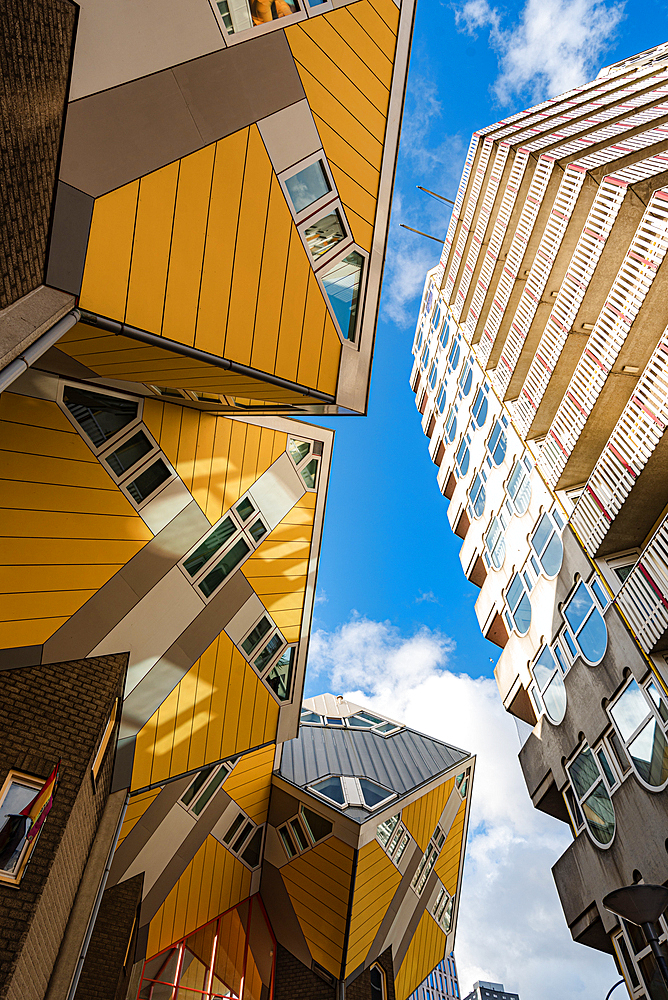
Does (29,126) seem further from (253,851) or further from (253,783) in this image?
(253,851)

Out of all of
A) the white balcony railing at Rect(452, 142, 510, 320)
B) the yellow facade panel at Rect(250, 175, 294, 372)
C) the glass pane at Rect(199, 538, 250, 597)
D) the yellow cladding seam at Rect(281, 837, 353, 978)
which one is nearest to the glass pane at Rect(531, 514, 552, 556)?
the glass pane at Rect(199, 538, 250, 597)

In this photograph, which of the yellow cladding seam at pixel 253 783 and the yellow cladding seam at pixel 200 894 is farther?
the yellow cladding seam at pixel 253 783

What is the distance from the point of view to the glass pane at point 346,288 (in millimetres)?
9055

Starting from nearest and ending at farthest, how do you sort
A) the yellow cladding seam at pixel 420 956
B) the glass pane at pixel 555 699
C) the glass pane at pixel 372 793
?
1. the glass pane at pixel 555 699
2. the glass pane at pixel 372 793
3. the yellow cladding seam at pixel 420 956

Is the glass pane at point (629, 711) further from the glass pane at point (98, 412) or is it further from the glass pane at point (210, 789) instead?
the glass pane at point (98, 412)

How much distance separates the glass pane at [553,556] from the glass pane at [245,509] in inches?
403

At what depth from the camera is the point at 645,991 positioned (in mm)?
11109

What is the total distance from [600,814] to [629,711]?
3325 millimetres

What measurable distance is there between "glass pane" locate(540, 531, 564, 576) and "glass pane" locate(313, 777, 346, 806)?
1068 cm

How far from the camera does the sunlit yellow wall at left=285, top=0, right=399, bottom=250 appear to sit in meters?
8.27

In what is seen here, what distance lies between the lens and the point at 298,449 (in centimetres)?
A: 1455

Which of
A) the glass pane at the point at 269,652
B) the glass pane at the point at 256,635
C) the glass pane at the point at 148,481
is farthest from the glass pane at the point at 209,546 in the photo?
the glass pane at the point at 269,652

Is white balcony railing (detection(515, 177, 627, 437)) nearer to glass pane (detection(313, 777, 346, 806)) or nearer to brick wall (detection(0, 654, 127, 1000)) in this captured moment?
glass pane (detection(313, 777, 346, 806))

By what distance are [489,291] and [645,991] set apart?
82.3 feet
